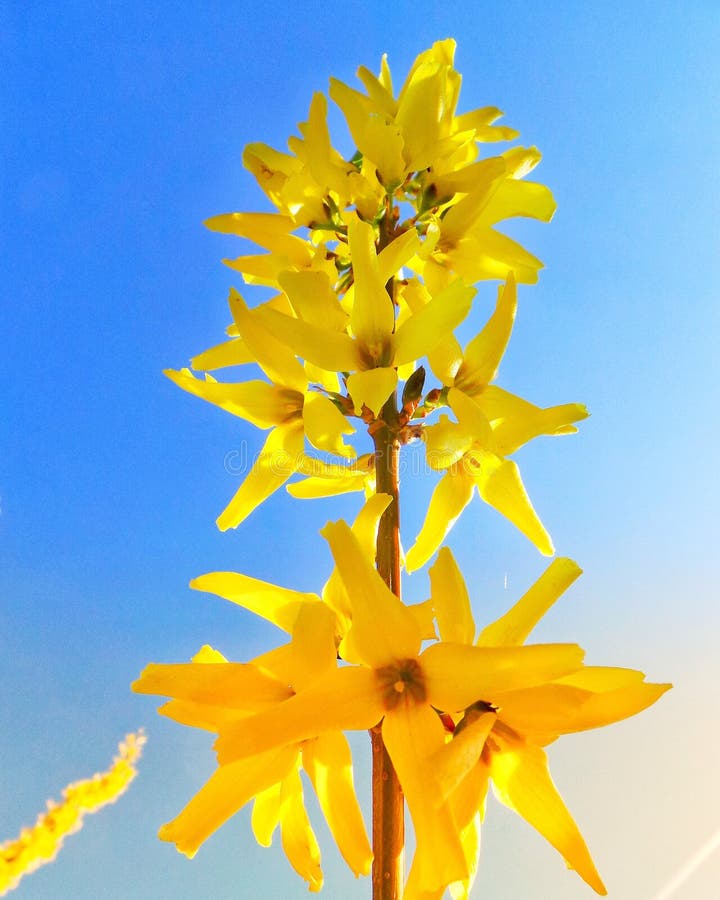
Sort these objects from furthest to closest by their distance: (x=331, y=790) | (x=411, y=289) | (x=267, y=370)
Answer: (x=411, y=289) → (x=267, y=370) → (x=331, y=790)

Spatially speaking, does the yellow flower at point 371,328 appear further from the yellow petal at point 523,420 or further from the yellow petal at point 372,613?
the yellow petal at point 372,613

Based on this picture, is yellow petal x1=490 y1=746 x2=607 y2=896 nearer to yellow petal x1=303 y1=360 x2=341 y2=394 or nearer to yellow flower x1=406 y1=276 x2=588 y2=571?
yellow flower x1=406 y1=276 x2=588 y2=571

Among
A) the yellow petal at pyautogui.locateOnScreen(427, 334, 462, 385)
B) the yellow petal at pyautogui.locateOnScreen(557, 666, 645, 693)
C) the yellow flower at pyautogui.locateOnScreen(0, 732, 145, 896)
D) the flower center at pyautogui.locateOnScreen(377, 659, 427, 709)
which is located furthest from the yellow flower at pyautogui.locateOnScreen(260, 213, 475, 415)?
the yellow flower at pyautogui.locateOnScreen(0, 732, 145, 896)

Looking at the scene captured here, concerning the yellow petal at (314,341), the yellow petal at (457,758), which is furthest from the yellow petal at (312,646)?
the yellow petal at (314,341)

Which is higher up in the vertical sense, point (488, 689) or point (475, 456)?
point (475, 456)

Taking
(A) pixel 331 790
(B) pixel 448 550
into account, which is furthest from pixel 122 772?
(B) pixel 448 550

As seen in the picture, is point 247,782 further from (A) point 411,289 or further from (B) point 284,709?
(A) point 411,289
